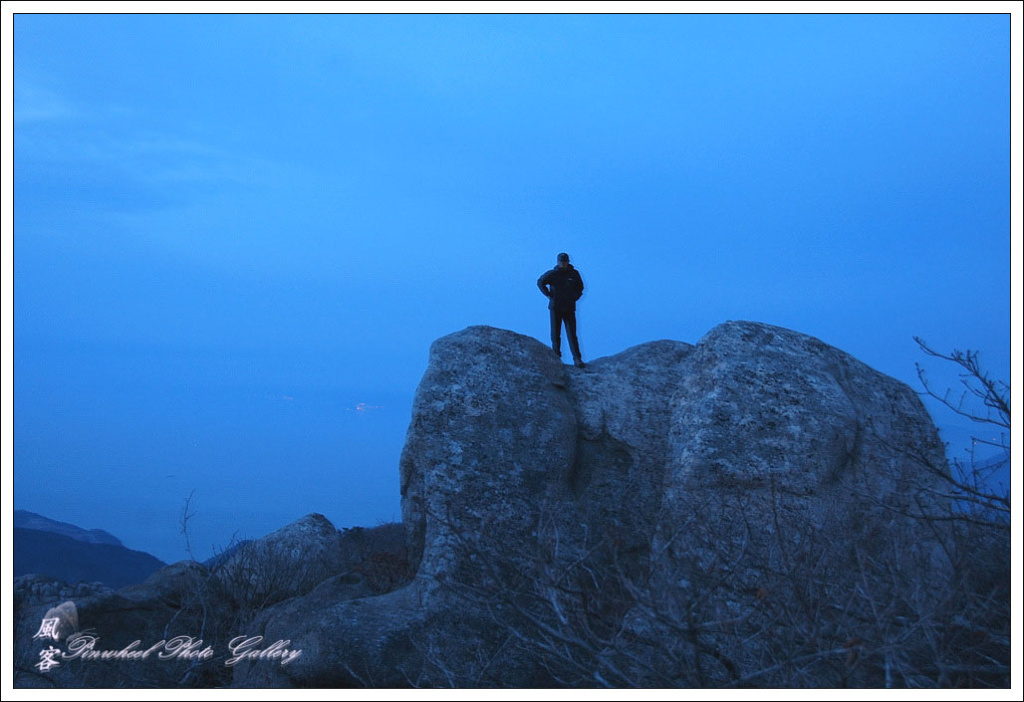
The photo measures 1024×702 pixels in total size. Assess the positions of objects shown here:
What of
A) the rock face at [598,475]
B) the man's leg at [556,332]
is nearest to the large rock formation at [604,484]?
the rock face at [598,475]

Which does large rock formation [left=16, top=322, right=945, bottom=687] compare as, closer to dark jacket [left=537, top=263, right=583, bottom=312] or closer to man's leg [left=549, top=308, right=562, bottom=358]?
man's leg [left=549, top=308, right=562, bottom=358]

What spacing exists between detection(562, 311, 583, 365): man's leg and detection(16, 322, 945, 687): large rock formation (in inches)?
20.9

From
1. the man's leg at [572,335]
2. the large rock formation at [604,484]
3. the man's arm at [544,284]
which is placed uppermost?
the man's arm at [544,284]

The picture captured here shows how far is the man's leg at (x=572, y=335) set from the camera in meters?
14.1

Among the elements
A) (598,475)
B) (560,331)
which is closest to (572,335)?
(560,331)

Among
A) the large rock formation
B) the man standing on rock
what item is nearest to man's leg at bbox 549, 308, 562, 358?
the man standing on rock

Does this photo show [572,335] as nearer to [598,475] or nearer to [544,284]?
[544,284]

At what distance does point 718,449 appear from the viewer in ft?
38.4

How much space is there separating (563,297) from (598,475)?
3.08 m

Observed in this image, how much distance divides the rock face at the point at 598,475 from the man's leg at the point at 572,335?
412 millimetres

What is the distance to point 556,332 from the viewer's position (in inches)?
558

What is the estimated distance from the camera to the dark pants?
14086 mm

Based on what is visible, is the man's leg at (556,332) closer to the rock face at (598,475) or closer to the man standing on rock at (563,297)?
the man standing on rock at (563,297)

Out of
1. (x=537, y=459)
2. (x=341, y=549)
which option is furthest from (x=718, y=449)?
(x=341, y=549)
